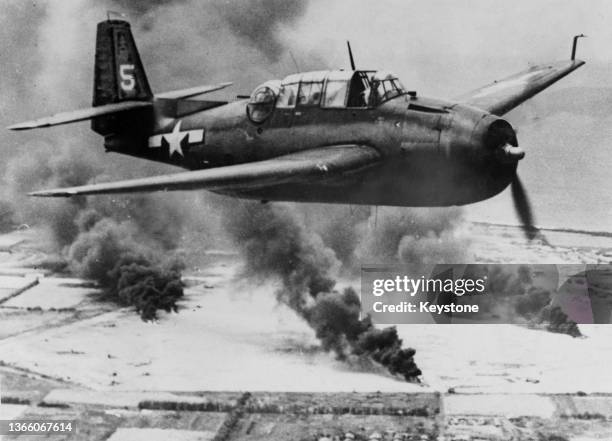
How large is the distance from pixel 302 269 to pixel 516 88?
448 centimetres

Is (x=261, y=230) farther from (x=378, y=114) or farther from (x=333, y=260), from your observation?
(x=378, y=114)

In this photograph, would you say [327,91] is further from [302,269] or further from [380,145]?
[302,269]

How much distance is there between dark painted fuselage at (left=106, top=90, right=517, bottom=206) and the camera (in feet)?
27.2

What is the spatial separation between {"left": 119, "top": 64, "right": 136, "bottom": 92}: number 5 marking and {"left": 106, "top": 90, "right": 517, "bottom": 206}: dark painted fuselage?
3.77 feet

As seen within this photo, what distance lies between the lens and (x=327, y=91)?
9109 mm

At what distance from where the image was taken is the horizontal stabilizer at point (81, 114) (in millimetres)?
9773

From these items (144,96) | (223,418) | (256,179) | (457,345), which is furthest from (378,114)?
(223,418)

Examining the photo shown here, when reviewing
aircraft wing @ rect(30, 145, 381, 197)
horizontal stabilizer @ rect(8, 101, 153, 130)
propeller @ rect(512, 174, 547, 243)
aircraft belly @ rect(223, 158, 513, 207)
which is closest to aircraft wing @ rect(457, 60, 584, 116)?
propeller @ rect(512, 174, 547, 243)

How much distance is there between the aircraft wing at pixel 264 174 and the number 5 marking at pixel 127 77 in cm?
266

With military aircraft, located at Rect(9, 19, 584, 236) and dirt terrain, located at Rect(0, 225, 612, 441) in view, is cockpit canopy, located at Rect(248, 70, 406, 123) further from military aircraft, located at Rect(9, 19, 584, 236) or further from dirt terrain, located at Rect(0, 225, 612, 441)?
dirt terrain, located at Rect(0, 225, 612, 441)

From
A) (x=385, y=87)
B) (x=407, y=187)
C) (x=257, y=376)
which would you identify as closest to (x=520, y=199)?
(x=407, y=187)

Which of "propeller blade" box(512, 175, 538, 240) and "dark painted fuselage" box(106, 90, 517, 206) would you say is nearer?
"dark painted fuselage" box(106, 90, 517, 206)

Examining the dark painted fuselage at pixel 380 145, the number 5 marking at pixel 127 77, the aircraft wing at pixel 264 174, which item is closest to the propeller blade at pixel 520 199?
the dark painted fuselage at pixel 380 145

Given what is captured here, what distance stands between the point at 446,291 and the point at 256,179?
3.91 metres
